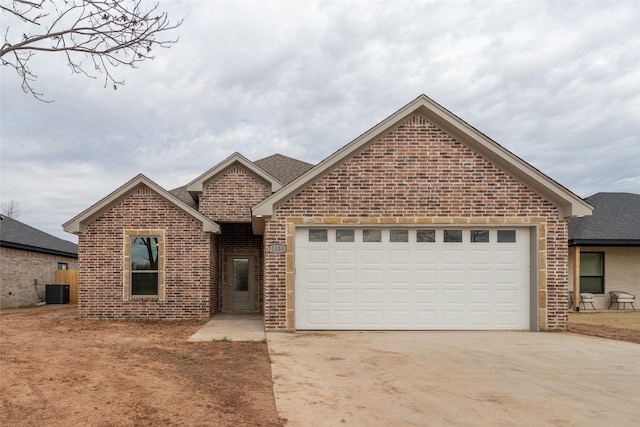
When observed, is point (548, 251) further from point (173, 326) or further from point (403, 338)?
point (173, 326)

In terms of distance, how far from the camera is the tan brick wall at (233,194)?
1720cm

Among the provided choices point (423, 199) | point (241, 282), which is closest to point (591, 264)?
point (423, 199)

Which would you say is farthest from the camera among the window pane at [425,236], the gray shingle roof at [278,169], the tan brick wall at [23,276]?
the tan brick wall at [23,276]

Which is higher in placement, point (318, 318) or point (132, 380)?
point (132, 380)

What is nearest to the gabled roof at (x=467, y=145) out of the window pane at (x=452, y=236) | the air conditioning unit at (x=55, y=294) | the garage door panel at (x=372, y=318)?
the window pane at (x=452, y=236)

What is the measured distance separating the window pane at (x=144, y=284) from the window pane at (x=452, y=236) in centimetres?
914

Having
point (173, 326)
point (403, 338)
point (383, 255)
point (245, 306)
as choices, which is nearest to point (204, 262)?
point (173, 326)

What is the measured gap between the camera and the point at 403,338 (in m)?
10.9

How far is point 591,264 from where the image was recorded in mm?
19750

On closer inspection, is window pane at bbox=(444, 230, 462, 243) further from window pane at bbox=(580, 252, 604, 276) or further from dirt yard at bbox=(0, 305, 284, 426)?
window pane at bbox=(580, 252, 604, 276)

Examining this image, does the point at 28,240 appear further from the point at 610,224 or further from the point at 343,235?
the point at 610,224

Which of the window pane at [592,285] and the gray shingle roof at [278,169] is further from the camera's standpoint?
the window pane at [592,285]

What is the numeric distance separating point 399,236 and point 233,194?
24.2ft

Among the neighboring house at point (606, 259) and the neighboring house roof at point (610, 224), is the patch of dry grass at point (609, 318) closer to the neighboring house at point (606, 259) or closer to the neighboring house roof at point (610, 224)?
the neighboring house at point (606, 259)
